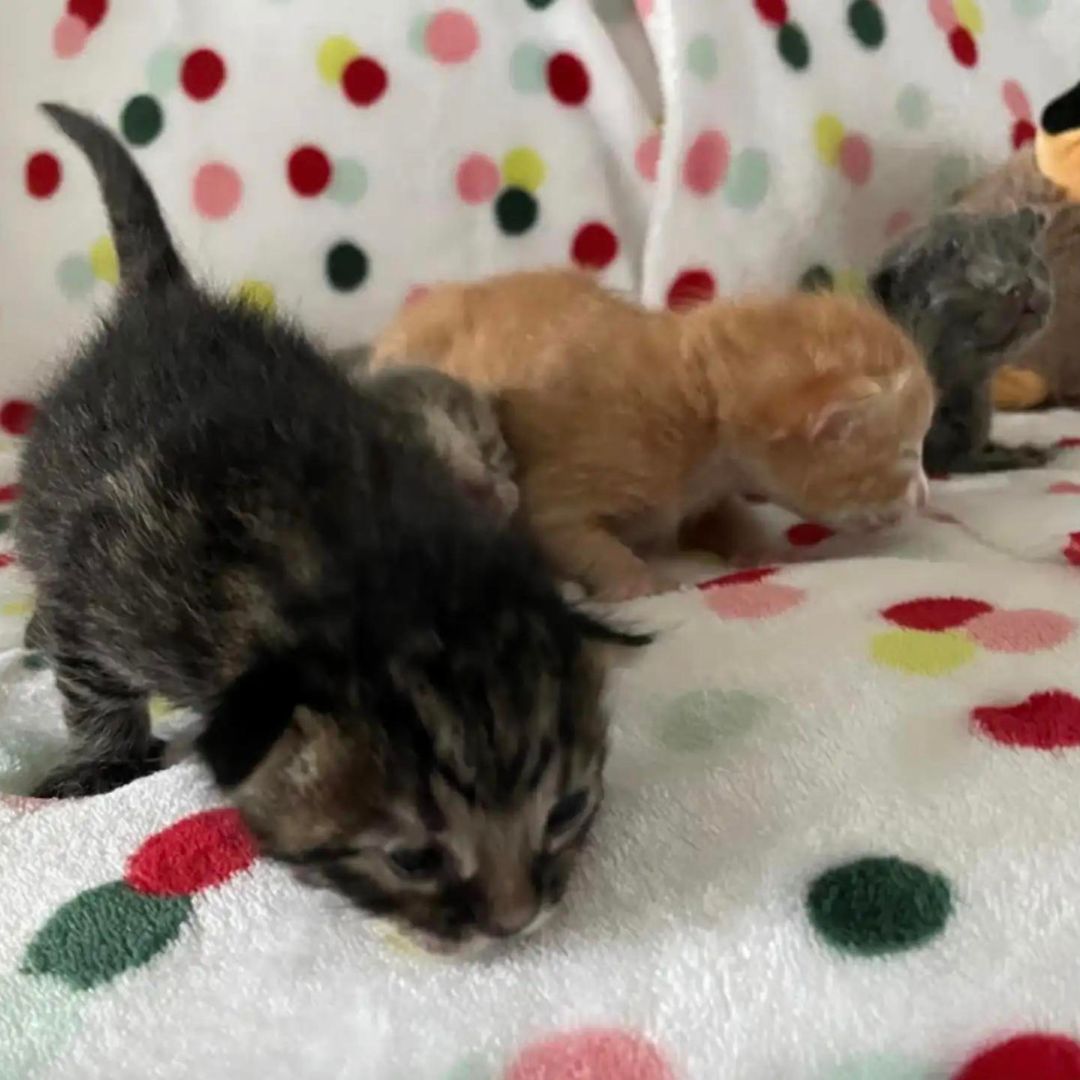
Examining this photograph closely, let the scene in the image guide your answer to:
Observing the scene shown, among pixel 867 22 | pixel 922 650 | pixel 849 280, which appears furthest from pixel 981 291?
pixel 922 650

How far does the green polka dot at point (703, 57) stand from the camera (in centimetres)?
145

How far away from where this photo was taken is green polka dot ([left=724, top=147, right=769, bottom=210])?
1.47 m

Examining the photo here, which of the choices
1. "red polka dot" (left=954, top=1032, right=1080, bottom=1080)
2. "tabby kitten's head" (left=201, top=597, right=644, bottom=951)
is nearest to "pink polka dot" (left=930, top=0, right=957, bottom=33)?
"tabby kitten's head" (left=201, top=597, right=644, bottom=951)

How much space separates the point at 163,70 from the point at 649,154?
0.53m

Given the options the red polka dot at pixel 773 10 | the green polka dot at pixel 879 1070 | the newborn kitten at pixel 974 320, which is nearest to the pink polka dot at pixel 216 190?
the red polka dot at pixel 773 10

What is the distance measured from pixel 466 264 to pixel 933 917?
1.06 meters

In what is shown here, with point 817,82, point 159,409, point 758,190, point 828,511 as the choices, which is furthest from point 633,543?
point 817,82

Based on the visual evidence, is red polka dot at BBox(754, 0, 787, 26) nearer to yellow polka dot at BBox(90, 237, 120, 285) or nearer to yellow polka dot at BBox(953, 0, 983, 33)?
yellow polka dot at BBox(953, 0, 983, 33)

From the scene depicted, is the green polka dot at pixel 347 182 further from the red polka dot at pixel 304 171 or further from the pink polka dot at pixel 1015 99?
the pink polka dot at pixel 1015 99

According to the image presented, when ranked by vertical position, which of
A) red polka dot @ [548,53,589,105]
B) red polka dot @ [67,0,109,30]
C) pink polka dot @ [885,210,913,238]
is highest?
red polka dot @ [67,0,109,30]

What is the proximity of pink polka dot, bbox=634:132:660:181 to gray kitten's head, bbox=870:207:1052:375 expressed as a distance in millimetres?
317

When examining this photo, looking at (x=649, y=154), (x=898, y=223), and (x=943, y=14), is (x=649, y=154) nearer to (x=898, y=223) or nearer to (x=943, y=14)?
(x=898, y=223)

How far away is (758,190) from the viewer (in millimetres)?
1480

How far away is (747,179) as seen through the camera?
4.83 feet
